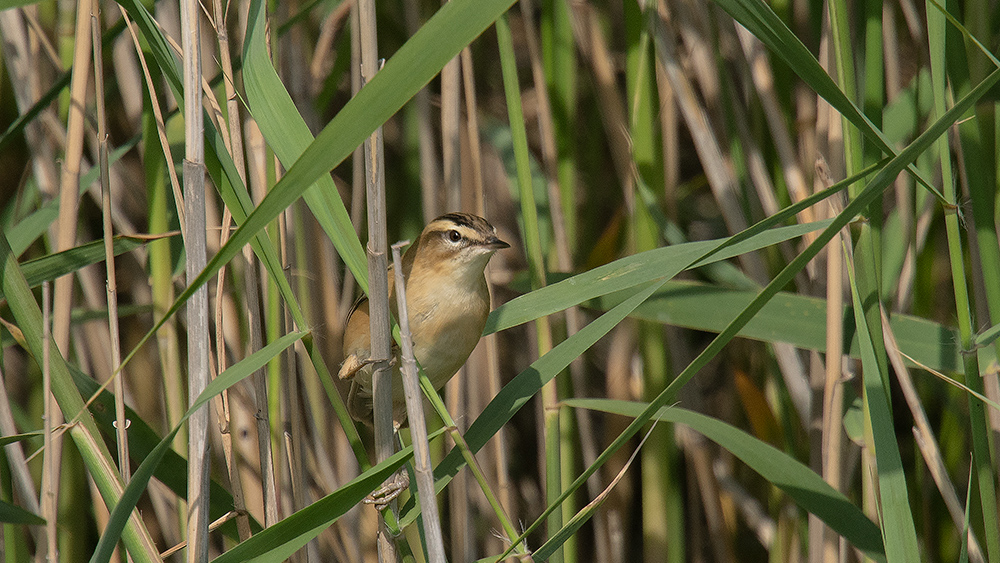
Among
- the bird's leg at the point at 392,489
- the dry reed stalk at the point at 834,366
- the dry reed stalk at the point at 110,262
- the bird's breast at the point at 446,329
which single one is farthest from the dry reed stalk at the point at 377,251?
the dry reed stalk at the point at 834,366

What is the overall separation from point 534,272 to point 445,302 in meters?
0.31

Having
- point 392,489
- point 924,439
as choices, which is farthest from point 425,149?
point 924,439

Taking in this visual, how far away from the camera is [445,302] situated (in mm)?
1890

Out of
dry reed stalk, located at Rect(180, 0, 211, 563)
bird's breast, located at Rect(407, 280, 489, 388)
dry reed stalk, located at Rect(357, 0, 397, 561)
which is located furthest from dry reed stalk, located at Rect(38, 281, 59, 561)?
bird's breast, located at Rect(407, 280, 489, 388)

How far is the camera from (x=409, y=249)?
7.00 ft

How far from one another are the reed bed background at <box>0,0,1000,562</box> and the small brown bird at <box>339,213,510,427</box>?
0.14m

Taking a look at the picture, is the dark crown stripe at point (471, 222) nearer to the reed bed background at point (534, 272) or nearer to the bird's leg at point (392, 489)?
the reed bed background at point (534, 272)

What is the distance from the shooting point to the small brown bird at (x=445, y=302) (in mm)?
1832

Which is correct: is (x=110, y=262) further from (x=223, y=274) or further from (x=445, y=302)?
(x=445, y=302)

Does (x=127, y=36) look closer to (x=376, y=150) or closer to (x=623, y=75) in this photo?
(x=376, y=150)

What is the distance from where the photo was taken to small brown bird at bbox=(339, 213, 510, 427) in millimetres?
1832

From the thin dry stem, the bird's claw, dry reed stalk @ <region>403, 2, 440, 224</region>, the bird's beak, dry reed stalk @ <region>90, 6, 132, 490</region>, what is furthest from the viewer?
dry reed stalk @ <region>403, 2, 440, 224</region>

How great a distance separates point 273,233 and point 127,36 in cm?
96

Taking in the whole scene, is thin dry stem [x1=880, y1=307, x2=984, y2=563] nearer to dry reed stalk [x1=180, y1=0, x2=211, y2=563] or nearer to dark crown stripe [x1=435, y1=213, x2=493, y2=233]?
dark crown stripe [x1=435, y1=213, x2=493, y2=233]
